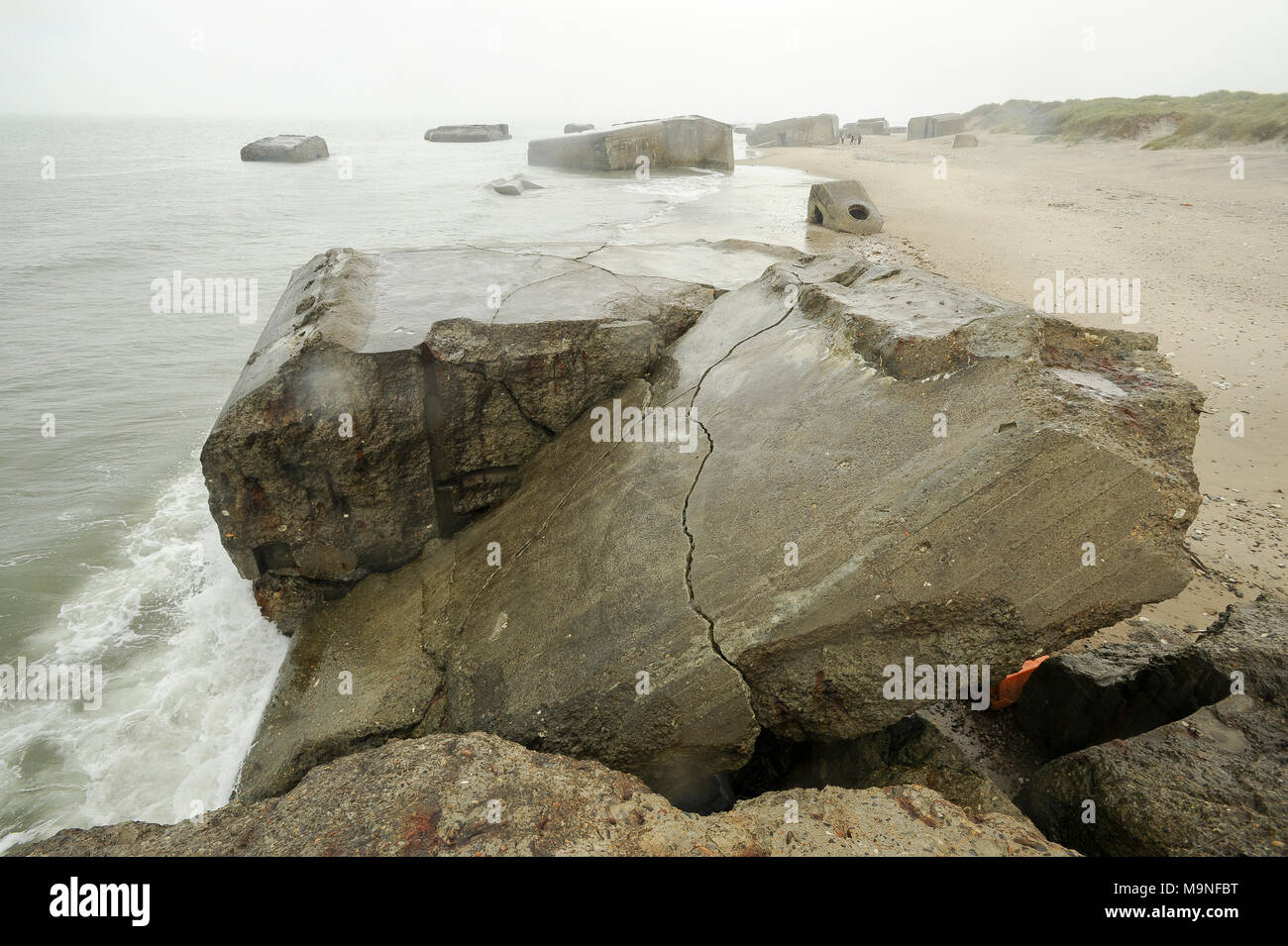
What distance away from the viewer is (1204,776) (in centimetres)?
252

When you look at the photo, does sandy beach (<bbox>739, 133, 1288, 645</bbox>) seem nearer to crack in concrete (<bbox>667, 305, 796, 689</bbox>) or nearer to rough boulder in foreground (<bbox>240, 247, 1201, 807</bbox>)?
rough boulder in foreground (<bbox>240, 247, 1201, 807</bbox>)

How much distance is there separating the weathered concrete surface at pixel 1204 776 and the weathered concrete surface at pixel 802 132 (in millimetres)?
49432

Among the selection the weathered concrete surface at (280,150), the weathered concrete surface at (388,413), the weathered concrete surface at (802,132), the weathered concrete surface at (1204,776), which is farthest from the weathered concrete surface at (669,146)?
the weathered concrete surface at (1204,776)

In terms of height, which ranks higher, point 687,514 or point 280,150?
point 280,150

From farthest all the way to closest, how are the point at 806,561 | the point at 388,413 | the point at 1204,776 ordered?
the point at 388,413 → the point at 806,561 → the point at 1204,776

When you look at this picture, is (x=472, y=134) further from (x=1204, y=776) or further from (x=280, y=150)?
Result: (x=1204, y=776)

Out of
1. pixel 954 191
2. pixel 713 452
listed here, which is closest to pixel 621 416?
pixel 713 452

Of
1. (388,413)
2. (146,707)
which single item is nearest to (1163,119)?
(388,413)

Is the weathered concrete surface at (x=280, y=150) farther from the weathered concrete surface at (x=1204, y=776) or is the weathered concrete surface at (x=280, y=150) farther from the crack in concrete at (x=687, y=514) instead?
the weathered concrete surface at (x=1204, y=776)

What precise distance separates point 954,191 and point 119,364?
67.2 ft

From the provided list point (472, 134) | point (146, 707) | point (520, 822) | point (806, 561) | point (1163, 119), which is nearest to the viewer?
point (520, 822)

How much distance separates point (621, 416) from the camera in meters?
4.46

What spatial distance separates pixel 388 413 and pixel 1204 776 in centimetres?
399

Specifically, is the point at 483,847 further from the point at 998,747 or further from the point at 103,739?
the point at 103,739
